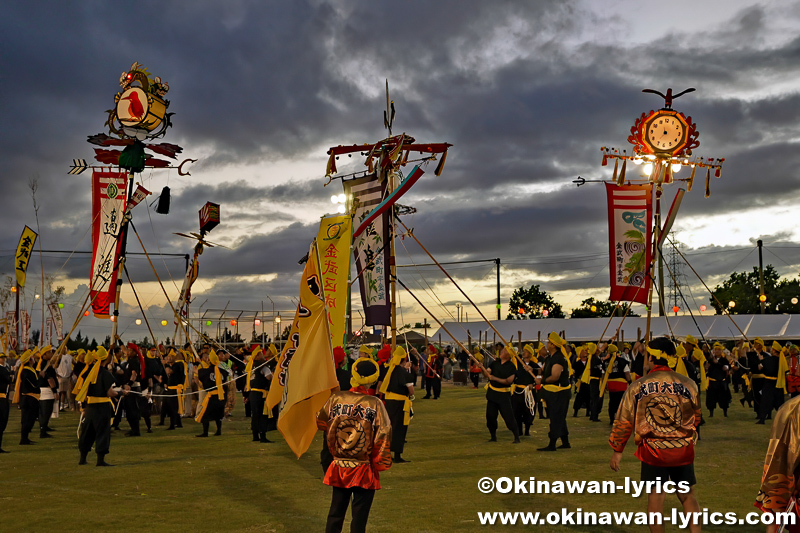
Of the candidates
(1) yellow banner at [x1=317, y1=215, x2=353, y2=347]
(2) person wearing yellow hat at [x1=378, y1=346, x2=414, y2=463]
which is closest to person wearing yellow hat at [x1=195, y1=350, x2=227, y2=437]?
(2) person wearing yellow hat at [x1=378, y1=346, x2=414, y2=463]

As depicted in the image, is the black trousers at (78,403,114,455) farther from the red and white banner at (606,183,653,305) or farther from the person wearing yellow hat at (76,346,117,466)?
the red and white banner at (606,183,653,305)

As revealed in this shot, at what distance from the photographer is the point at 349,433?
6223 millimetres

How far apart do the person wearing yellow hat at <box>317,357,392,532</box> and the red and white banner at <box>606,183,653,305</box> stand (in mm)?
10233

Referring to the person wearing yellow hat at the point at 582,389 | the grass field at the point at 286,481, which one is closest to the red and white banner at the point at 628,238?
the grass field at the point at 286,481

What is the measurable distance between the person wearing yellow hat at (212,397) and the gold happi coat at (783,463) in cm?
1321

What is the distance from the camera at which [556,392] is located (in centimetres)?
1420

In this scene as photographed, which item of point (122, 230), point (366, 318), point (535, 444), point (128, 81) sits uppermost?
point (128, 81)

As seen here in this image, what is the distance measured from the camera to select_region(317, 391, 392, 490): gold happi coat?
243 inches

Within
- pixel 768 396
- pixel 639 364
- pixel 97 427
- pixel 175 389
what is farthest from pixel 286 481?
pixel 768 396

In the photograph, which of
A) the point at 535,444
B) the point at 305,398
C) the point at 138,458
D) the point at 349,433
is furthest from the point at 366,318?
the point at 349,433

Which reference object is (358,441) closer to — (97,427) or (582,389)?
(97,427)

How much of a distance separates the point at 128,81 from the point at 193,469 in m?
Result: 8.22

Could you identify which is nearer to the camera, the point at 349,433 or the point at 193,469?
the point at 349,433

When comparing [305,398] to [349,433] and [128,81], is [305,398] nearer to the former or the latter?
[349,433]
